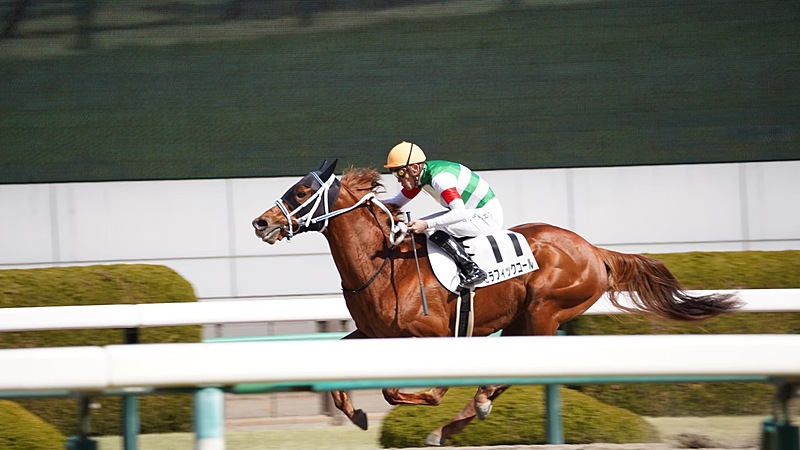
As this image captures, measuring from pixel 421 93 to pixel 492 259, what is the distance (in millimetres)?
3391

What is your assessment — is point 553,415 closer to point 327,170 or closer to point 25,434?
point 327,170

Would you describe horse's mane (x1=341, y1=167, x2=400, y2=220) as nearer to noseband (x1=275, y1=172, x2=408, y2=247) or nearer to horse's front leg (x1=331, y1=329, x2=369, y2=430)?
noseband (x1=275, y1=172, x2=408, y2=247)

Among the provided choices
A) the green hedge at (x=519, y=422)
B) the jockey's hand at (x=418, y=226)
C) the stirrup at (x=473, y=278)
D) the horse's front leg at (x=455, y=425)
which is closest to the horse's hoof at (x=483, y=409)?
the horse's front leg at (x=455, y=425)

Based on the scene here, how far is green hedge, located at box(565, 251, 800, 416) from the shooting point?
4703 mm

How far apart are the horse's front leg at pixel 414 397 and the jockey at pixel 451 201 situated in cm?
55

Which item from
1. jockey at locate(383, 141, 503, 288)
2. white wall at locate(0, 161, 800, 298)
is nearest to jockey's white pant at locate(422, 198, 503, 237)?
jockey at locate(383, 141, 503, 288)

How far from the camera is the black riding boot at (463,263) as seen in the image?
452cm

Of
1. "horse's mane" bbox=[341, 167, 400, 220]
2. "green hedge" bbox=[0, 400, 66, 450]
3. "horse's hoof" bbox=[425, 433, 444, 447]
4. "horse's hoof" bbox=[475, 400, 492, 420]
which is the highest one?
"horse's mane" bbox=[341, 167, 400, 220]

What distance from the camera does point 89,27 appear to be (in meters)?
7.64

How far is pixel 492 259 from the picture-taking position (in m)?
4.61

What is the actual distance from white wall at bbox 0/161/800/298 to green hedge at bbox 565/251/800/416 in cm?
145

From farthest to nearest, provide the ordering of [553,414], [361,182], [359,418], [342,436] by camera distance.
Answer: [361,182], [342,436], [359,418], [553,414]

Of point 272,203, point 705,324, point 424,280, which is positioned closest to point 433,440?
point 424,280

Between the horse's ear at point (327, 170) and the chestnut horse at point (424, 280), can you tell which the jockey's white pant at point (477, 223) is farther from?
the horse's ear at point (327, 170)
